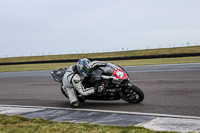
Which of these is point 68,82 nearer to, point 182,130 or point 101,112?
point 101,112

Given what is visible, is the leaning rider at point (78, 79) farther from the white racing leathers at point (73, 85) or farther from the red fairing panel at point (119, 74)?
the red fairing panel at point (119, 74)

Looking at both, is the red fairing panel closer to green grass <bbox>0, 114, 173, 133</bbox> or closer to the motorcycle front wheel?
the motorcycle front wheel

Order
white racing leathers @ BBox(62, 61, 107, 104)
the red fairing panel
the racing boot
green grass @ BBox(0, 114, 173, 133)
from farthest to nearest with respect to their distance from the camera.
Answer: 1. white racing leathers @ BBox(62, 61, 107, 104)
2. the racing boot
3. the red fairing panel
4. green grass @ BBox(0, 114, 173, 133)

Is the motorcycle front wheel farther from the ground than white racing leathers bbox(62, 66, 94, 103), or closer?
closer

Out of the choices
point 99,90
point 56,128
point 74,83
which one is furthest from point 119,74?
point 56,128

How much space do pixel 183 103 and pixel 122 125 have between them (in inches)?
115

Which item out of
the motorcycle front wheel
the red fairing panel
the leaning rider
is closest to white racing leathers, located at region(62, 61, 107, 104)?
the leaning rider

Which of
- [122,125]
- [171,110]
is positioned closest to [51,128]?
Answer: [122,125]

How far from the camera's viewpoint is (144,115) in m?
6.29

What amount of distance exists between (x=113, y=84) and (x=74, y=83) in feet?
3.97

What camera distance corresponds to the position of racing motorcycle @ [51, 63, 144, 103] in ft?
25.2

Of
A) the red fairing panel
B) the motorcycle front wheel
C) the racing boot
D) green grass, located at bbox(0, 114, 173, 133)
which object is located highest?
the red fairing panel

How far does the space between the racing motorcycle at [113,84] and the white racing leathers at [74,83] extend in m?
0.18

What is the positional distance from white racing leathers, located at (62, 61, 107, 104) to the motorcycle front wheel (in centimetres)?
98
